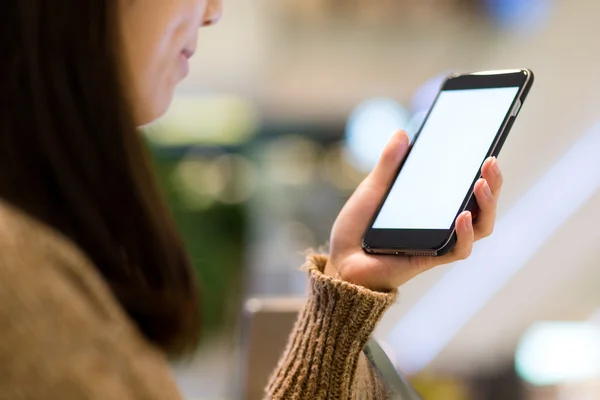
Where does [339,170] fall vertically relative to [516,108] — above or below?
above

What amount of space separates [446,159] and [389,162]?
0.20 feet

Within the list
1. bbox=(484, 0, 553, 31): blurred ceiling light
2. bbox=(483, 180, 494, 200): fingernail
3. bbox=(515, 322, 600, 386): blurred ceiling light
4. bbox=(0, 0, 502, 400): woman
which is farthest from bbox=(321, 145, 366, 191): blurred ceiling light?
bbox=(0, 0, 502, 400): woman

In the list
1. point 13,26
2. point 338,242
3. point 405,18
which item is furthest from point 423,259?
point 405,18

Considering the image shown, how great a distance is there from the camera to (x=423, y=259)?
0.71 metres

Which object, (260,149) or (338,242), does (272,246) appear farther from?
(338,242)

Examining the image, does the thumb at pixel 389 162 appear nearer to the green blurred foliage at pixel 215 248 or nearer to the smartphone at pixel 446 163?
the smartphone at pixel 446 163

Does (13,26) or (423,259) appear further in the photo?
(423,259)

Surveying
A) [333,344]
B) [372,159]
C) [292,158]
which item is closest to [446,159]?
[333,344]

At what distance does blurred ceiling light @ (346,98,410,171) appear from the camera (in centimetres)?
494

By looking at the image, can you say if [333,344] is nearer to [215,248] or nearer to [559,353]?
[559,353]

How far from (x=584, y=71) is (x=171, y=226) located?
2.38 meters

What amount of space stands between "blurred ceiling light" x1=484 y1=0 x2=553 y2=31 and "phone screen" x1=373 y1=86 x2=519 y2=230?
102 inches

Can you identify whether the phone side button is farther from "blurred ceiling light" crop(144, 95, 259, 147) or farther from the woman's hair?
"blurred ceiling light" crop(144, 95, 259, 147)

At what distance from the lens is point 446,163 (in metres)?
0.73
